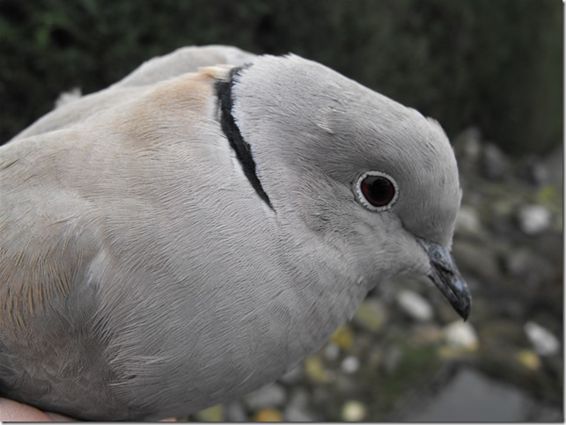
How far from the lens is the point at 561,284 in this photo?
187 inches

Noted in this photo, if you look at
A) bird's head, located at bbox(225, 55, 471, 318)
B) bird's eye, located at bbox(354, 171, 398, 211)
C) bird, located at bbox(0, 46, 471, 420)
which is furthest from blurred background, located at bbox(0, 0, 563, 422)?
bird's eye, located at bbox(354, 171, 398, 211)

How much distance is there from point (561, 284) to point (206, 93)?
3945 mm

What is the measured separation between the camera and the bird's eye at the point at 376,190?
156cm

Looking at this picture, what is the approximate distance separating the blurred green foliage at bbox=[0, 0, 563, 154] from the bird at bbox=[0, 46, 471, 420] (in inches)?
65.3

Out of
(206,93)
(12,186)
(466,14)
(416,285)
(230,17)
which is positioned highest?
(206,93)

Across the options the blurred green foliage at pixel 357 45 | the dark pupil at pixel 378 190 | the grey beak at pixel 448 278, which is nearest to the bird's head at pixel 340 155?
the dark pupil at pixel 378 190

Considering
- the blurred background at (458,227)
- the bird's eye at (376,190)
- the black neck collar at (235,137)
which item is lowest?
the blurred background at (458,227)

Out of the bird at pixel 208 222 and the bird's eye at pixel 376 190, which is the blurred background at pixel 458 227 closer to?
the bird at pixel 208 222

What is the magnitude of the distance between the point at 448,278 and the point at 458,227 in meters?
3.79

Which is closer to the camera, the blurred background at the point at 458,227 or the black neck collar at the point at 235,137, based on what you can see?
the black neck collar at the point at 235,137

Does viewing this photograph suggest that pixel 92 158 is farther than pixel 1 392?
No

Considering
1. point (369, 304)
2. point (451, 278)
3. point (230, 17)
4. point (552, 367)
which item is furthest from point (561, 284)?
point (451, 278)

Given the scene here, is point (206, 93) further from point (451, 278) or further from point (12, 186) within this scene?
point (451, 278)

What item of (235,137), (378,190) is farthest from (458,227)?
(235,137)
